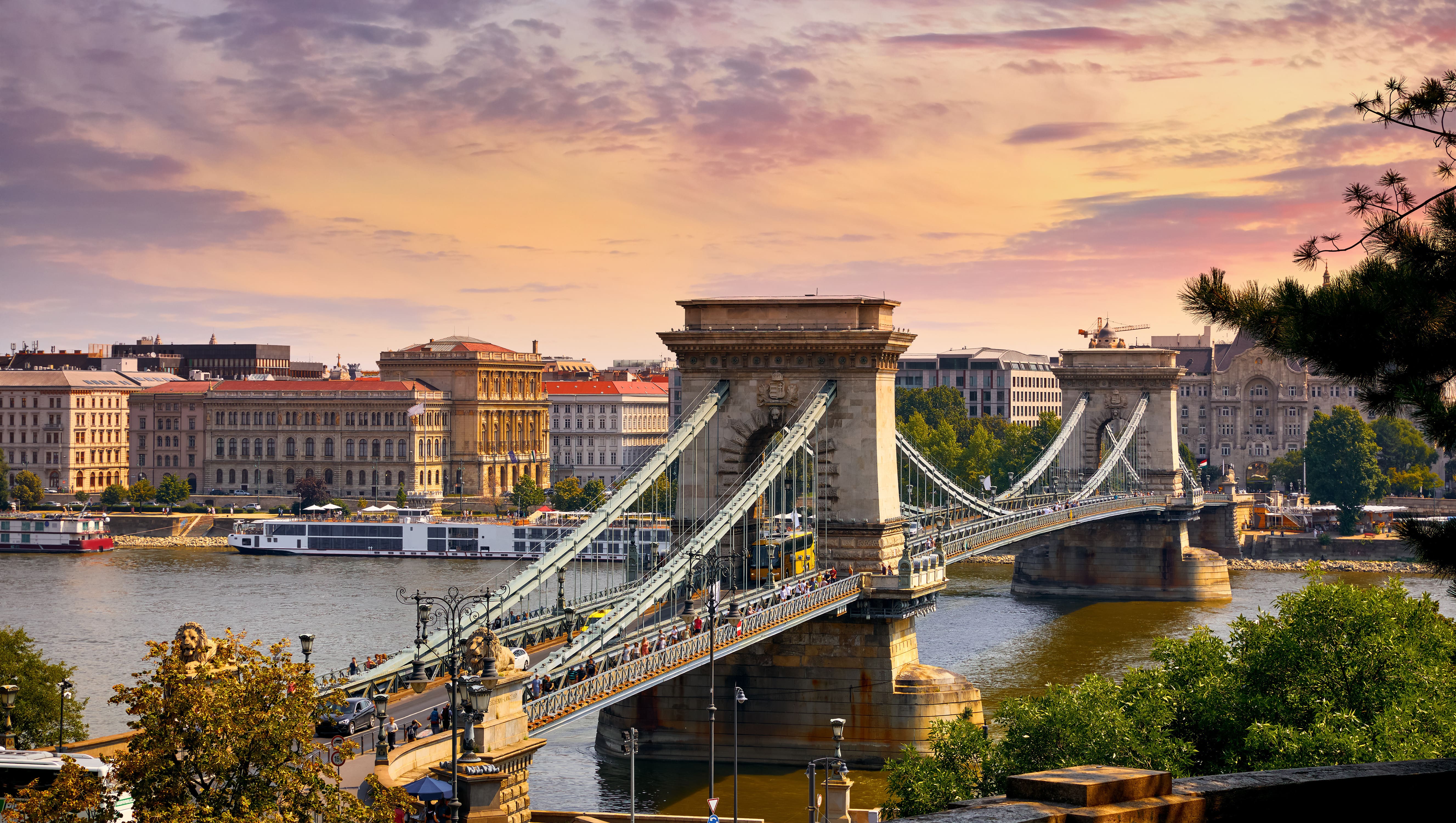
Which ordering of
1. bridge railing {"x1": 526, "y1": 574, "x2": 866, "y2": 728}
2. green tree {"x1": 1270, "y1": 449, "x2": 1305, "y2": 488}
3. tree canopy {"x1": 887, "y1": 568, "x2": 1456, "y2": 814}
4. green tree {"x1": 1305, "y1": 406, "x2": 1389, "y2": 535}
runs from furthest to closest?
green tree {"x1": 1270, "y1": 449, "x2": 1305, "y2": 488}
green tree {"x1": 1305, "y1": 406, "x2": 1389, "y2": 535}
bridge railing {"x1": 526, "y1": 574, "x2": 866, "y2": 728}
tree canopy {"x1": 887, "y1": 568, "x2": 1456, "y2": 814}

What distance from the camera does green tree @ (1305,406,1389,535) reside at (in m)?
113

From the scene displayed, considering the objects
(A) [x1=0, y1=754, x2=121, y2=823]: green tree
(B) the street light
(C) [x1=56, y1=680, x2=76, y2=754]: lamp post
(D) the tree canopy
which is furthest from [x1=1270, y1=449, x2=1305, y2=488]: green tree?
(A) [x1=0, y1=754, x2=121, y2=823]: green tree

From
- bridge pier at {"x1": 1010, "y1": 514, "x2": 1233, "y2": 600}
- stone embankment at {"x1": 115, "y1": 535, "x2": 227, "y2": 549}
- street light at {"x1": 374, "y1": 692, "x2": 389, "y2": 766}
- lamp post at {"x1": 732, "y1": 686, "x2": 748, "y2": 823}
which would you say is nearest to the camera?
street light at {"x1": 374, "y1": 692, "x2": 389, "y2": 766}

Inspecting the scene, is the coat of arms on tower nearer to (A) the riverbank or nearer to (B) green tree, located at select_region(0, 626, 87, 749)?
(B) green tree, located at select_region(0, 626, 87, 749)

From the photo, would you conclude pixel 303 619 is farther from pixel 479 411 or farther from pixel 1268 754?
pixel 479 411

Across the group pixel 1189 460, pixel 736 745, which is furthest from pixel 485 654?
pixel 1189 460

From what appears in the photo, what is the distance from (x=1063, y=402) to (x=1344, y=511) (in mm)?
26714

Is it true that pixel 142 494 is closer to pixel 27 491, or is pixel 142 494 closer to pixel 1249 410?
pixel 27 491

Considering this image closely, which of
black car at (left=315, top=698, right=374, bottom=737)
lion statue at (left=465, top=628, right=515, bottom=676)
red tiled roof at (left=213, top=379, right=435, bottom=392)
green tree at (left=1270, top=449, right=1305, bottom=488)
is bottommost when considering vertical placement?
black car at (left=315, top=698, right=374, bottom=737)

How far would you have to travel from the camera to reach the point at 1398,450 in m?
129

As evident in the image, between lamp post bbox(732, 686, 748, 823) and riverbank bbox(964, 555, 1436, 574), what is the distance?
5534 centimetres

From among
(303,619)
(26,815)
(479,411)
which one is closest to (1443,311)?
(26,815)

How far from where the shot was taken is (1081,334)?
12825 cm

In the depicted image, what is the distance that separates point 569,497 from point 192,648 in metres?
99.6
